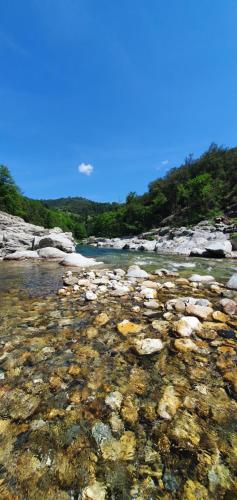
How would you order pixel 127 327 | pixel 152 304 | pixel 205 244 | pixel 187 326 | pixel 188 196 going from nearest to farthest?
pixel 187 326 → pixel 127 327 → pixel 152 304 → pixel 205 244 → pixel 188 196

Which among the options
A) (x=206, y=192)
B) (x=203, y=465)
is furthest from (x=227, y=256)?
(x=206, y=192)

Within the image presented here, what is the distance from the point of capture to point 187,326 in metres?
3.36

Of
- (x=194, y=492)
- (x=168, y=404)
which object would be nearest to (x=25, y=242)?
(x=168, y=404)

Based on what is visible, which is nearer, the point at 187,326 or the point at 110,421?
the point at 110,421

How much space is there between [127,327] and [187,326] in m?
0.96

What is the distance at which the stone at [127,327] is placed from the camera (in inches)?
135

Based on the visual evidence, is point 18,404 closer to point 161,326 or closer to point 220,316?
point 161,326

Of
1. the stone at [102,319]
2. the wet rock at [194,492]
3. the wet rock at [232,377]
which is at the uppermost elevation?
the wet rock at [232,377]

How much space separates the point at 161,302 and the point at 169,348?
1917 millimetres

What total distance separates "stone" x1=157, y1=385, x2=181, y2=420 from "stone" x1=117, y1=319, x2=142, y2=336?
50.0 inches

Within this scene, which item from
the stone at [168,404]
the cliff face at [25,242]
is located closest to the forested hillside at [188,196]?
the cliff face at [25,242]

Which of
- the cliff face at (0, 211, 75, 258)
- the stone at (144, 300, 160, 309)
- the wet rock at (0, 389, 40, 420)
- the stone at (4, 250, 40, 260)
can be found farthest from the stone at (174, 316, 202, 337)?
the cliff face at (0, 211, 75, 258)

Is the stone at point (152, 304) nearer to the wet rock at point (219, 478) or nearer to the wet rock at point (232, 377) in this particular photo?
the wet rock at point (232, 377)

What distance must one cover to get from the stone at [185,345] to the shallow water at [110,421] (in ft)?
0.31
